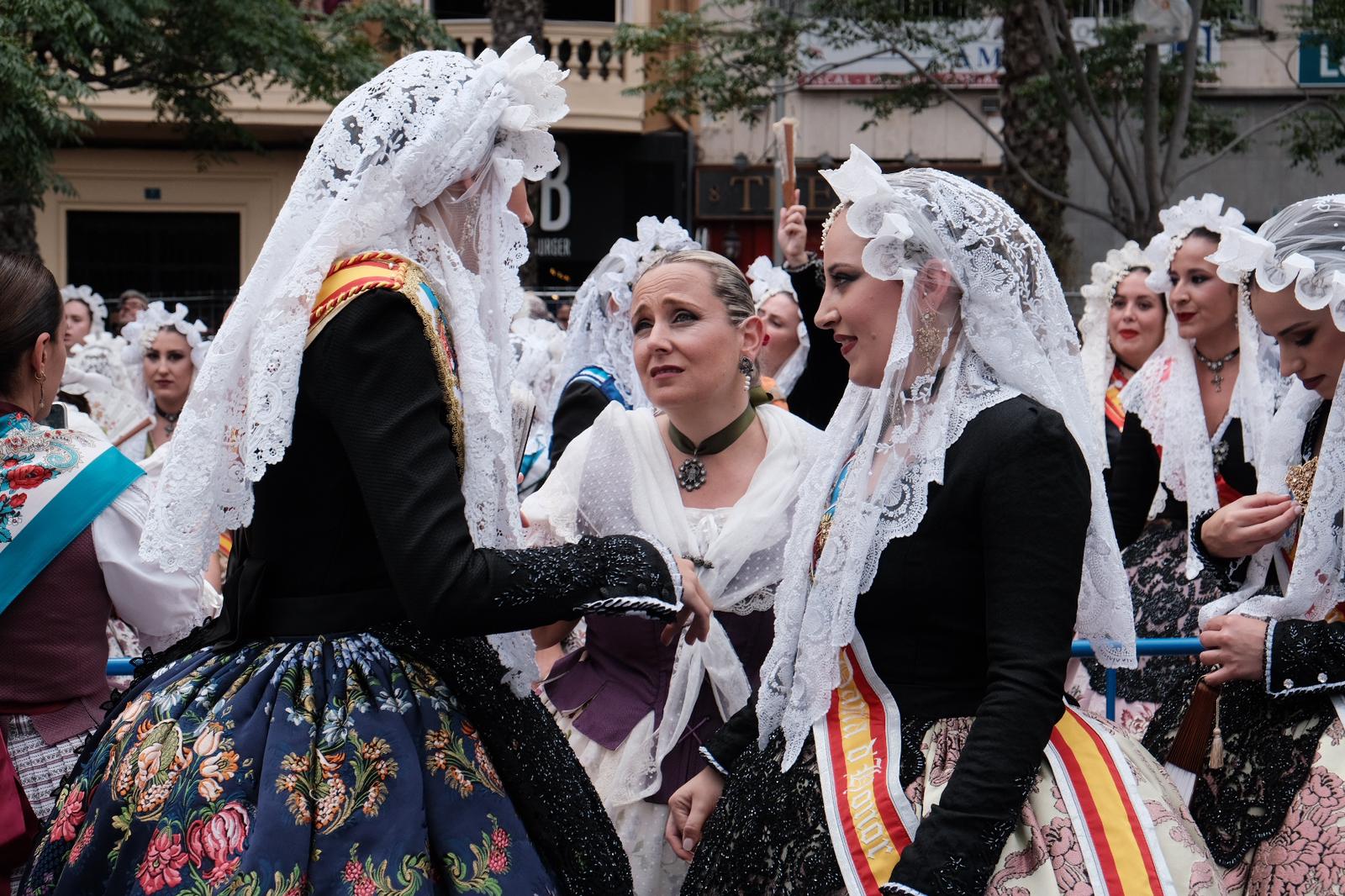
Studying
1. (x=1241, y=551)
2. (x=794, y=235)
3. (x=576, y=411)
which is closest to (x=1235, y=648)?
(x=1241, y=551)

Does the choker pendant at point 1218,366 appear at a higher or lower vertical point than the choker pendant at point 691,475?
higher

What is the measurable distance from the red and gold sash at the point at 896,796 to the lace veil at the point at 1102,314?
4.84m

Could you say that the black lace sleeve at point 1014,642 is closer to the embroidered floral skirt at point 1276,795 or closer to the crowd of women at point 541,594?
the crowd of women at point 541,594

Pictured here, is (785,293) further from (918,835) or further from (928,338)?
(918,835)

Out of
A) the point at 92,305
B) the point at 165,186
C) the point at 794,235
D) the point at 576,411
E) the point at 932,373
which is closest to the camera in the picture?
the point at 932,373

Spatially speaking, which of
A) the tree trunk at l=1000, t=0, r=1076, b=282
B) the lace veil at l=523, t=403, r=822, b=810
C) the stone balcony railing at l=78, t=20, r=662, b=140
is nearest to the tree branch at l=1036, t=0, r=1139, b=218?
the tree trunk at l=1000, t=0, r=1076, b=282

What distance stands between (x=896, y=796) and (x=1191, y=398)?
Answer: 2771 mm

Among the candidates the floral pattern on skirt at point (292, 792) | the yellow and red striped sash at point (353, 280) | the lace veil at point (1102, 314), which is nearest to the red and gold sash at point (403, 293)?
the yellow and red striped sash at point (353, 280)

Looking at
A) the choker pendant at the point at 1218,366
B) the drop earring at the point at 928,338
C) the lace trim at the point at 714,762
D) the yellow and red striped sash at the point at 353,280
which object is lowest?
the lace trim at the point at 714,762

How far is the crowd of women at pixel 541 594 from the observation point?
2.38m

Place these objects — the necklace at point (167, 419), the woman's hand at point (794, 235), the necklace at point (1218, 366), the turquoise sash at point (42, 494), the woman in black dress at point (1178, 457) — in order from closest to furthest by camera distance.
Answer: the turquoise sash at point (42, 494)
the woman in black dress at point (1178, 457)
the necklace at point (1218, 366)
the woman's hand at point (794, 235)
the necklace at point (167, 419)

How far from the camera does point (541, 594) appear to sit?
2422 mm

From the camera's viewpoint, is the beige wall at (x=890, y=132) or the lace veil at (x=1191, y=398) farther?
the beige wall at (x=890, y=132)

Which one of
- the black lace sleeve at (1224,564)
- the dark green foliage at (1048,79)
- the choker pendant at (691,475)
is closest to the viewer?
the black lace sleeve at (1224,564)
